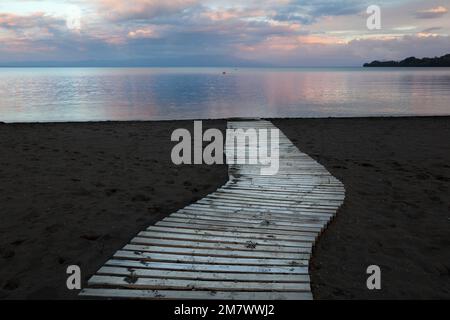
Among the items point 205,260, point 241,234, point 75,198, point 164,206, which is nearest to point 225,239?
point 241,234

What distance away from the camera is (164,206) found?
22.5 ft

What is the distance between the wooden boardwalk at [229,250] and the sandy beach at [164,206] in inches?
14.8

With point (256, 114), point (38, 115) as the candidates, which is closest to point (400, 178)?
point (256, 114)

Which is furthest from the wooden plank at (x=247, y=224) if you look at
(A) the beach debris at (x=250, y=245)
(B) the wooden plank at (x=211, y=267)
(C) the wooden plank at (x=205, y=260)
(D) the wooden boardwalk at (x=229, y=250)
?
(B) the wooden plank at (x=211, y=267)

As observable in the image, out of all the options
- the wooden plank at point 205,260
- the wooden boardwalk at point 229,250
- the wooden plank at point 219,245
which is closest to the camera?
the wooden boardwalk at point 229,250

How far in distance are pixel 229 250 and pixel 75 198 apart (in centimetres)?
400

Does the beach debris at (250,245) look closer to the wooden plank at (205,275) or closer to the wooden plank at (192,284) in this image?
the wooden plank at (205,275)

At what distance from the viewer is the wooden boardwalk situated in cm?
382

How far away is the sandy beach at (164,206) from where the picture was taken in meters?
4.48

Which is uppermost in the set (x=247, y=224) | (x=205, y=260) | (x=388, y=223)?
(x=247, y=224)

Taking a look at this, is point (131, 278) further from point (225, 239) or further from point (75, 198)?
point (75, 198)

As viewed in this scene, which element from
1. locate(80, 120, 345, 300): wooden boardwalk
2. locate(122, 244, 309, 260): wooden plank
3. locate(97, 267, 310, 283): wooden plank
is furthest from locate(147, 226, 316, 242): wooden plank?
locate(97, 267, 310, 283): wooden plank

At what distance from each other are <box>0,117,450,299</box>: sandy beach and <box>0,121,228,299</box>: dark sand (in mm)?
22
